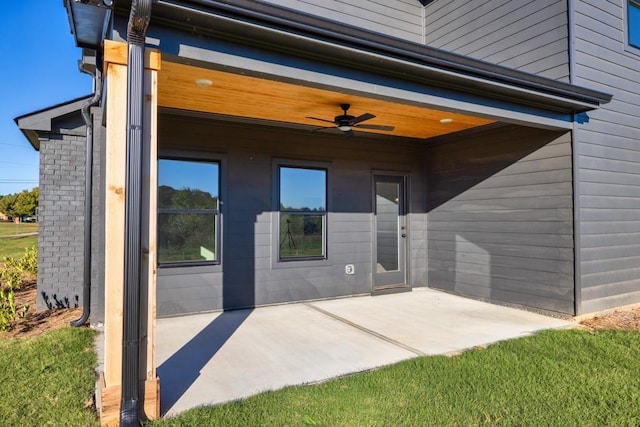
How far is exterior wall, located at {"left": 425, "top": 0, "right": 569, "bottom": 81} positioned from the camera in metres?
5.34

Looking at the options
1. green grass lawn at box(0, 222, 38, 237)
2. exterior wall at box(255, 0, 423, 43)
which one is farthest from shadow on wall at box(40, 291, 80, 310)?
green grass lawn at box(0, 222, 38, 237)

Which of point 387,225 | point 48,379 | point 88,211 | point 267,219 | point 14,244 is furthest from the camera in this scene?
point 14,244

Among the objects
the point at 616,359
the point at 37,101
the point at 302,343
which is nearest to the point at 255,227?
the point at 302,343

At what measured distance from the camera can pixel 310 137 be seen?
19.8 ft

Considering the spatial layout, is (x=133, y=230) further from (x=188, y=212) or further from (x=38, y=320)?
(x=38, y=320)

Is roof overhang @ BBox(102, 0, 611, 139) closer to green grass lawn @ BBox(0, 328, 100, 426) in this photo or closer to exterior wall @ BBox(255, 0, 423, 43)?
exterior wall @ BBox(255, 0, 423, 43)

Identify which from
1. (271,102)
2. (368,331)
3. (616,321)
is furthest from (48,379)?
(616,321)

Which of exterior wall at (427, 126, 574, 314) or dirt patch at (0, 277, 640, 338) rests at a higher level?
exterior wall at (427, 126, 574, 314)

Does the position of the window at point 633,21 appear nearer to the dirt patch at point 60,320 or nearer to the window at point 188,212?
the dirt patch at point 60,320

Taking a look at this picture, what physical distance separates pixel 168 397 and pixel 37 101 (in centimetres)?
4025

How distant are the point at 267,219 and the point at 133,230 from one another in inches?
129

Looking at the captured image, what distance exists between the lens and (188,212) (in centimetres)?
523

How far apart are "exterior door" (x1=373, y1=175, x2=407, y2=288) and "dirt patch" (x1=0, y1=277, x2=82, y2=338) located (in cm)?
439

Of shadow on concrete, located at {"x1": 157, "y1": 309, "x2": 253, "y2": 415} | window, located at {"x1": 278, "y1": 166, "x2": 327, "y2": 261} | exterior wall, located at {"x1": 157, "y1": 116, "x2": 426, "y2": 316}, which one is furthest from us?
window, located at {"x1": 278, "y1": 166, "x2": 327, "y2": 261}
